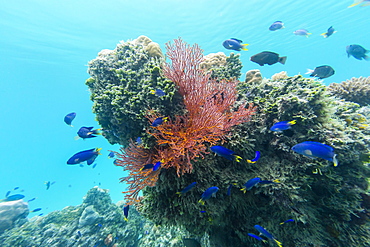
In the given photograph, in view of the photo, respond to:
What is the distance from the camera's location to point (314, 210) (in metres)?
3.08

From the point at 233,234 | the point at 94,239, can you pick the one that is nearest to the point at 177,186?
the point at 233,234

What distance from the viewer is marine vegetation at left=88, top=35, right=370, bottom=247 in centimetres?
287

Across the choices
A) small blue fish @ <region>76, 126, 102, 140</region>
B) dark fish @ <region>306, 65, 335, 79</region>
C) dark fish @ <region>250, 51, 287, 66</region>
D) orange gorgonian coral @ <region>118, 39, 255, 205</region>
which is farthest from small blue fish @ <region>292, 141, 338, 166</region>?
Answer: small blue fish @ <region>76, 126, 102, 140</region>

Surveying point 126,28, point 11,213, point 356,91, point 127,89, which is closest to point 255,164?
point 127,89

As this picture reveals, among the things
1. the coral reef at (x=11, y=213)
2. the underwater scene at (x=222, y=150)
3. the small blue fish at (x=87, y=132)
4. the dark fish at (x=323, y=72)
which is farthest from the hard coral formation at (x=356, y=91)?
the coral reef at (x=11, y=213)

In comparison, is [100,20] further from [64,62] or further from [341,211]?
[341,211]

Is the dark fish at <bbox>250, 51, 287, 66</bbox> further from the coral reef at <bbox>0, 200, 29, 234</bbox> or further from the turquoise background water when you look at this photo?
the turquoise background water

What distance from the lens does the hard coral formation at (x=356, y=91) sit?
4796mm

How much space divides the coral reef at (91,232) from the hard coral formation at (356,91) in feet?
25.8

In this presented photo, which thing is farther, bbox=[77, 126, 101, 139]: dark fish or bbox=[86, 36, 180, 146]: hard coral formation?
bbox=[77, 126, 101, 139]: dark fish

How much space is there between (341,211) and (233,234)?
228 cm

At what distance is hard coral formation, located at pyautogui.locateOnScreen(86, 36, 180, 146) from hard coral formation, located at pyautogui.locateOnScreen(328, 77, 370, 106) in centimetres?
563

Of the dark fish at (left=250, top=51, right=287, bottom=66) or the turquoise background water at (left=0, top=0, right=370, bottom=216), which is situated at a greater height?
the turquoise background water at (left=0, top=0, right=370, bottom=216)

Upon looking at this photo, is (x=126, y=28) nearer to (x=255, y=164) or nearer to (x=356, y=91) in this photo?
(x=356, y=91)
